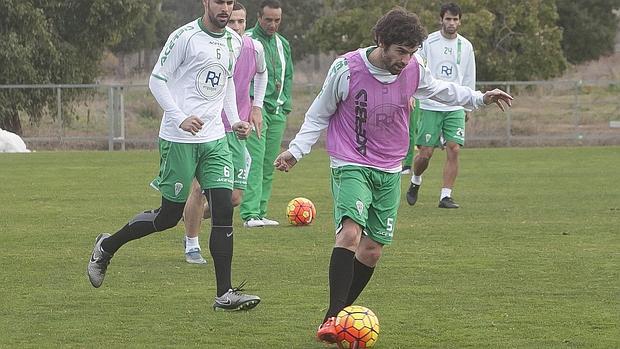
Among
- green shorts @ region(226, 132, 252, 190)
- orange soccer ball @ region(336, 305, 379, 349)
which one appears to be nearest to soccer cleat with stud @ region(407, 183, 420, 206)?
green shorts @ region(226, 132, 252, 190)

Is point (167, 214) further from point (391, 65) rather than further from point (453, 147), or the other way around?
point (453, 147)

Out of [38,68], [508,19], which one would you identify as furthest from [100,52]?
[508,19]

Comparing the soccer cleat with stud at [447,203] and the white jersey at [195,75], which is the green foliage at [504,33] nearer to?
the soccer cleat with stud at [447,203]

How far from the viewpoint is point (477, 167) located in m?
22.3

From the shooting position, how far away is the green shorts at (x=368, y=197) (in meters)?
6.60

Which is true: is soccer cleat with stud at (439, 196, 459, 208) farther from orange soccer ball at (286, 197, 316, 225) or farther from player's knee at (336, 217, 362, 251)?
player's knee at (336, 217, 362, 251)

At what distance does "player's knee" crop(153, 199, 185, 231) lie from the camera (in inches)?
318

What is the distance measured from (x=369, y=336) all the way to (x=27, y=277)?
358 cm

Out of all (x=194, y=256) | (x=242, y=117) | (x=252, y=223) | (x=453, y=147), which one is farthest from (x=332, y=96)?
(x=453, y=147)

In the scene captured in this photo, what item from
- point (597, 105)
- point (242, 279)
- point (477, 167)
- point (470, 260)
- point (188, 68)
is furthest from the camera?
point (597, 105)

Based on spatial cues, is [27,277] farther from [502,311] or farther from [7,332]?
[502,311]

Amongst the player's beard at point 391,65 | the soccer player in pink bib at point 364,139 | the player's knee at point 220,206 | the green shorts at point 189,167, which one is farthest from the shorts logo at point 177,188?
the player's beard at point 391,65

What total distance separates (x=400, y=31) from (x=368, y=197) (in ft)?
2.99

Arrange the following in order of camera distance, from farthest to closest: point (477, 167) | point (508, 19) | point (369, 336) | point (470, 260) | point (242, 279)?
point (508, 19)
point (477, 167)
point (470, 260)
point (242, 279)
point (369, 336)
